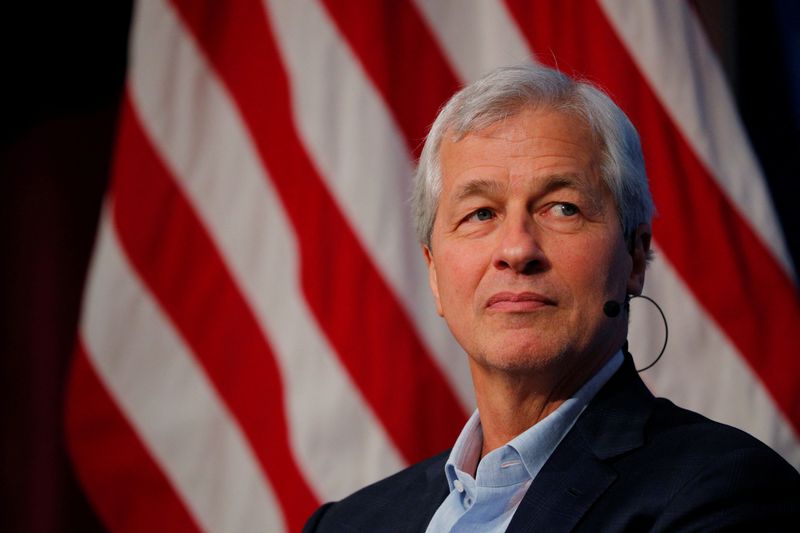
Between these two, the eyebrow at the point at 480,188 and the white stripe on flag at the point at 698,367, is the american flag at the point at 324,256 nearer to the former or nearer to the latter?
the white stripe on flag at the point at 698,367

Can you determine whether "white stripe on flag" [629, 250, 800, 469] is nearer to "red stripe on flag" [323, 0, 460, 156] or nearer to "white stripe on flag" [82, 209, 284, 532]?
"red stripe on flag" [323, 0, 460, 156]

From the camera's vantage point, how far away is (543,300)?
1.33m

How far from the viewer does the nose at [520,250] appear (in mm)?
1323

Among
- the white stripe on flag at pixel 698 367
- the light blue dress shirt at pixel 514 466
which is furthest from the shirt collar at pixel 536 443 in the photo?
the white stripe on flag at pixel 698 367

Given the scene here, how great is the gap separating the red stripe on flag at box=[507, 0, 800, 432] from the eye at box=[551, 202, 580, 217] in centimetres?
83

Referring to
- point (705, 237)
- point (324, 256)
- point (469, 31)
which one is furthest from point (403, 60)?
point (705, 237)

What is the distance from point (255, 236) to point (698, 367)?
1019mm

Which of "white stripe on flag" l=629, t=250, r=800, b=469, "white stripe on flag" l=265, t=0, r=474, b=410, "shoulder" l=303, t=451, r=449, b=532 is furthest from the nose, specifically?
"white stripe on flag" l=265, t=0, r=474, b=410

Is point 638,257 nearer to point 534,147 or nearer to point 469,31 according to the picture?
point 534,147

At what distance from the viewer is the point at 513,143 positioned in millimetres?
1400

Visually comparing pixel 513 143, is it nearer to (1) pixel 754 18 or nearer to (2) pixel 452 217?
(2) pixel 452 217

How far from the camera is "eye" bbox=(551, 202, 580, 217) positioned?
1367 mm

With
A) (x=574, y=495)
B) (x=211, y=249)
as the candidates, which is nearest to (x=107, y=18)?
(x=211, y=249)

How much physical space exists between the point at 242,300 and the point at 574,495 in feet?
4.35
